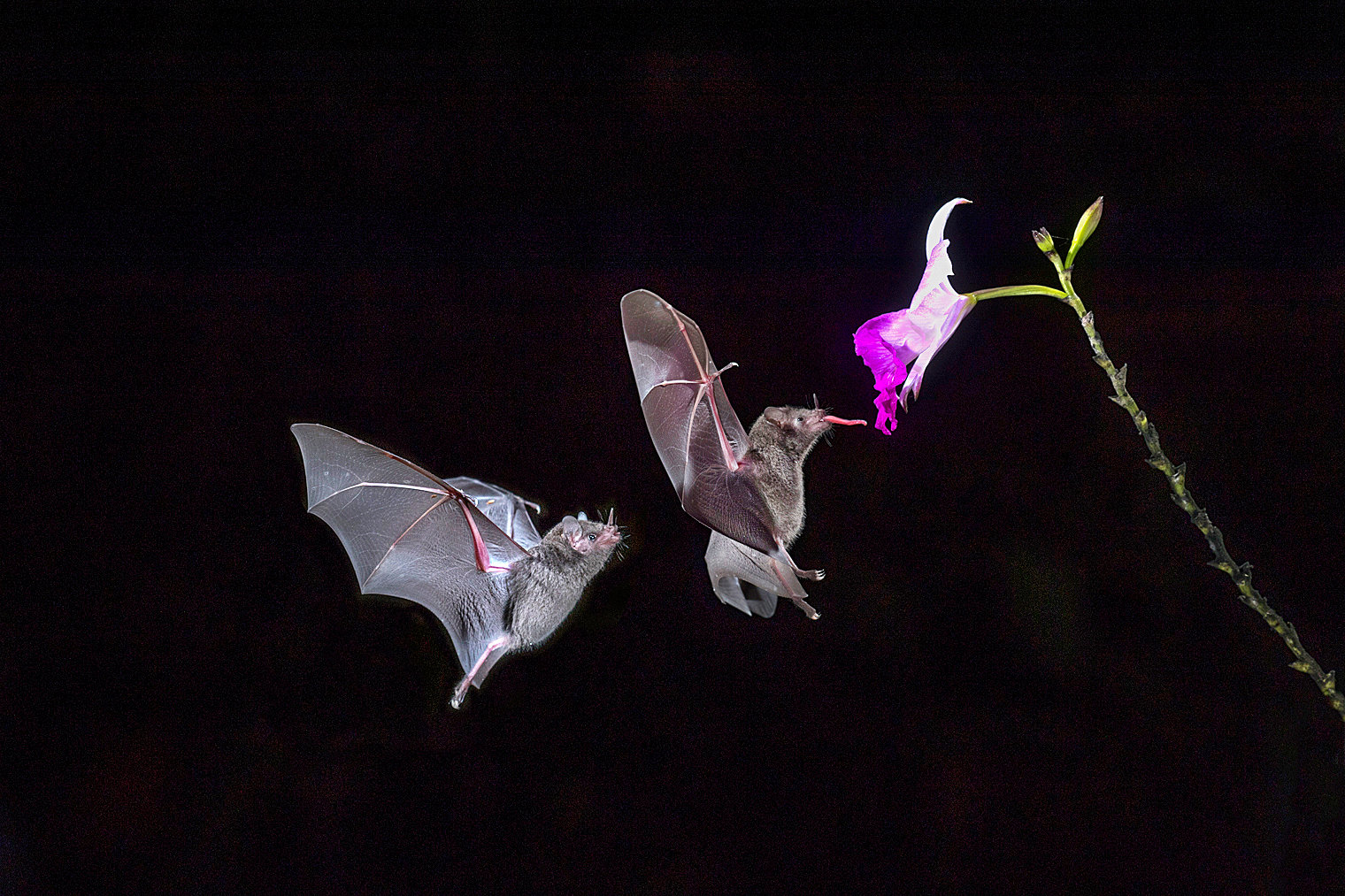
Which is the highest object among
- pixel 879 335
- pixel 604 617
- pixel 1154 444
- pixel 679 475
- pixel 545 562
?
pixel 879 335

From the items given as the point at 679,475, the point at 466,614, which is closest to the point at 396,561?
the point at 466,614

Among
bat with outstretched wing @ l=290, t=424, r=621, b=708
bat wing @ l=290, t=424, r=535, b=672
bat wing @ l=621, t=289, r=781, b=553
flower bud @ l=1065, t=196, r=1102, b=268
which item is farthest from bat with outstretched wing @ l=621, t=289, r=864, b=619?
flower bud @ l=1065, t=196, r=1102, b=268

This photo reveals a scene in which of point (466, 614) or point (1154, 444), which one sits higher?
point (1154, 444)

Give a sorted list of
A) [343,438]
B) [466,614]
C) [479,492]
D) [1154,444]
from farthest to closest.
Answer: [479,492], [466,614], [343,438], [1154,444]

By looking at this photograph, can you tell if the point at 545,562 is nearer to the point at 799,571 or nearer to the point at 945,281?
the point at 799,571

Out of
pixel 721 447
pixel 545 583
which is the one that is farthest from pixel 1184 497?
pixel 545 583
